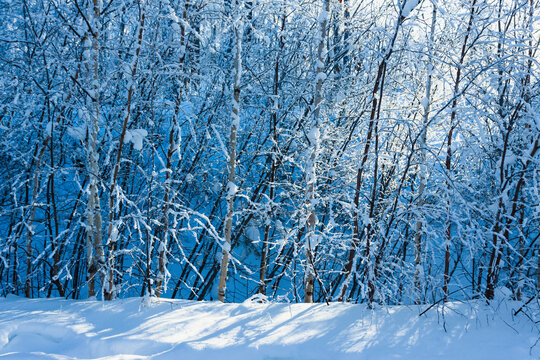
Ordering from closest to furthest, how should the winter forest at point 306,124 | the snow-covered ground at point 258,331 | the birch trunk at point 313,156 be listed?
1. the snow-covered ground at point 258,331
2. the winter forest at point 306,124
3. the birch trunk at point 313,156

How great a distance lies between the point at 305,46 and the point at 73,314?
5.79 metres

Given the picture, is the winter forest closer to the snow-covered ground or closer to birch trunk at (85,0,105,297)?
birch trunk at (85,0,105,297)

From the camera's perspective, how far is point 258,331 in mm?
3434

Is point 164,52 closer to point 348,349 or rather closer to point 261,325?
point 261,325

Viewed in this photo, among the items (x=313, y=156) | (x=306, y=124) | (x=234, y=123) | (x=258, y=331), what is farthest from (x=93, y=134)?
(x=306, y=124)

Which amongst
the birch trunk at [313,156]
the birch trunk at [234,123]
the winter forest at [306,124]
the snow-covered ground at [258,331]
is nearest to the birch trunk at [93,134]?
the winter forest at [306,124]

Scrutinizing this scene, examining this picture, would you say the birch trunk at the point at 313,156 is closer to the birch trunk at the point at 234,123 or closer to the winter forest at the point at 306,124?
the winter forest at the point at 306,124

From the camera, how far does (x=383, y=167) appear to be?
21.3ft

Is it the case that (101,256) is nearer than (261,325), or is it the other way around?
(261,325)

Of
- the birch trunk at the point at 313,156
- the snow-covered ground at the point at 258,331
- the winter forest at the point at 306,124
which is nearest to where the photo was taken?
the snow-covered ground at the point at 258,331

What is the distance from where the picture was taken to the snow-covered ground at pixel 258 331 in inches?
120

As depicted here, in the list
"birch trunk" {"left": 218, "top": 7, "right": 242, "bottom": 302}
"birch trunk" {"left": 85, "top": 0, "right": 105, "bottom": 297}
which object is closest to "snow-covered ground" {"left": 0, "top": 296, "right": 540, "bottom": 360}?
"birch trunk" {"left": 85, "top": 0, "right": 105, "bottom": 297}

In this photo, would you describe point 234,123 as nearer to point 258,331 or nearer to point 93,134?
point 93,134

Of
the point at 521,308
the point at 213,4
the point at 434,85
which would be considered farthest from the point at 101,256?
the point at 434,85
